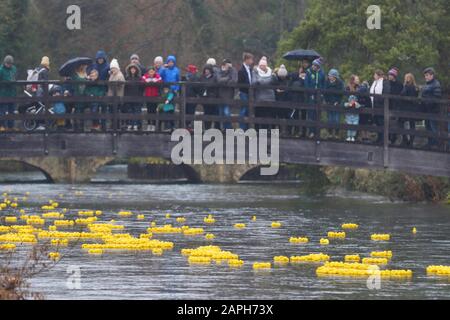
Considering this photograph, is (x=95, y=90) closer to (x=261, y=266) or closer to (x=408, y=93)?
(x=408, y=93)

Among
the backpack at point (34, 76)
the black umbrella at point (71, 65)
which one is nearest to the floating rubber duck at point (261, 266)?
the black umbrella at point (71, 65)

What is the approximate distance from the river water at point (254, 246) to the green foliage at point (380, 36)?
3766 millimetres

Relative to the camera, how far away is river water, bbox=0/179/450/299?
23172mm

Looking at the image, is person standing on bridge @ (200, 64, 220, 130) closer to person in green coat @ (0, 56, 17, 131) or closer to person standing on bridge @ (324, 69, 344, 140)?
person standing on bridge @ (324, 69, 344, 140)

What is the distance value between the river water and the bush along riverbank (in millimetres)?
571

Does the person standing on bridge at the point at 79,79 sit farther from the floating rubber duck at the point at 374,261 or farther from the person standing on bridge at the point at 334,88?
the floating rubber duck at the point at 374,261

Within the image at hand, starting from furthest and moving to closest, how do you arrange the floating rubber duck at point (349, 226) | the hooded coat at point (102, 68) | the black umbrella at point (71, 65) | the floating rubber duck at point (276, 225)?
the hooded coat at point (102, 68) → the black umbrella at point (71, 65) → the floating rubber duck at point (276, 225) → the floating rubber duck at point (349, 226)

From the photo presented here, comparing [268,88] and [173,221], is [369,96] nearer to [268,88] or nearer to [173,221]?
[268,88]

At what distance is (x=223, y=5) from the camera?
82125mm

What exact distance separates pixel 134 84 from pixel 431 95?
6243mm

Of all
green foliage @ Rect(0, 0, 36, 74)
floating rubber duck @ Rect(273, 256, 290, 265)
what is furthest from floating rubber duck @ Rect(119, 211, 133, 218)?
green foliage @ Rect(0, 0, 36, 74)

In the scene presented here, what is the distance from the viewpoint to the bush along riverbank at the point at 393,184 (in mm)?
42812

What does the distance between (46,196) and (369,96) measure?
593 inches
